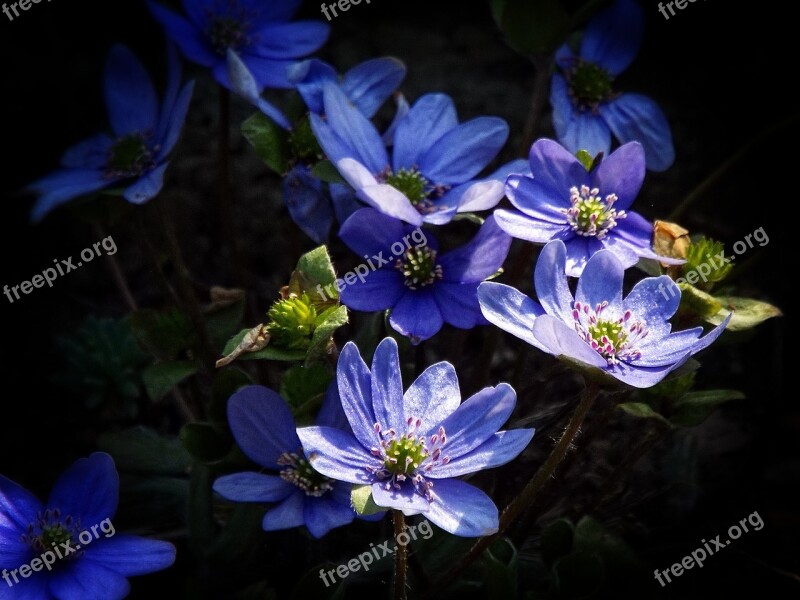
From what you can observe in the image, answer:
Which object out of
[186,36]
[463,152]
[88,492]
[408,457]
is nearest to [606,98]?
[463,152]

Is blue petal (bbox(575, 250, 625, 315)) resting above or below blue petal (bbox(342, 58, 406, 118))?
below

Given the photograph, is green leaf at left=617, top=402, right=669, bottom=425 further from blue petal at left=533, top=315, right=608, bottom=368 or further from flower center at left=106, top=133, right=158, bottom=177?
flower center at left=106, top=133, right=158, bottom=177

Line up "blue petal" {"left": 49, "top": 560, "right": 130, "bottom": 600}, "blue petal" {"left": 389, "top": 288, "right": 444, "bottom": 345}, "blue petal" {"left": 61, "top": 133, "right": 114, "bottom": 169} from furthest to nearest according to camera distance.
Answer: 1. "blue petal" {"left": 61, "top": 133, "right": 114, "bottom": 169}
2. "blue petal" {"left": 389, "top": 288, "right": 444, "bottom": 345}
3. "blue petal" {"left": 49, "top": 560, "right": 130, "bottom": 600}

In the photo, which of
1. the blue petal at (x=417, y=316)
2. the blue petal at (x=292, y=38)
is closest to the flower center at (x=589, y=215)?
the blue petal at (x=417, y=316)

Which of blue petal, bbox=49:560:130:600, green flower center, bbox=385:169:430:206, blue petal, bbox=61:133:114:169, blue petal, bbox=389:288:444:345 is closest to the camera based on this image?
blue petal, bbox=49:560:130:600

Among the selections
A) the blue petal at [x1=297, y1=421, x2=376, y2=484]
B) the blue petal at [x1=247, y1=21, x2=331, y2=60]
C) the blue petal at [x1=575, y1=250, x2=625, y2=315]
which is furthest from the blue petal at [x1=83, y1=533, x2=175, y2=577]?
the blue petal at [x1=247, y1=21, x2=331, y2=60]

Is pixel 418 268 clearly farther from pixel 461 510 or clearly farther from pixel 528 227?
pixel 461 510

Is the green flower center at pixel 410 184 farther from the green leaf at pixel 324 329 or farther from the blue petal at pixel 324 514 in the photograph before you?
the blue petal at pixel 324 514

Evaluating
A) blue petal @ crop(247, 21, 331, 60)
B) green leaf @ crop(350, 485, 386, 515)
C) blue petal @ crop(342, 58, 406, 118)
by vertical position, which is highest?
blue petal @ crop(247, 21, 331, 60)
